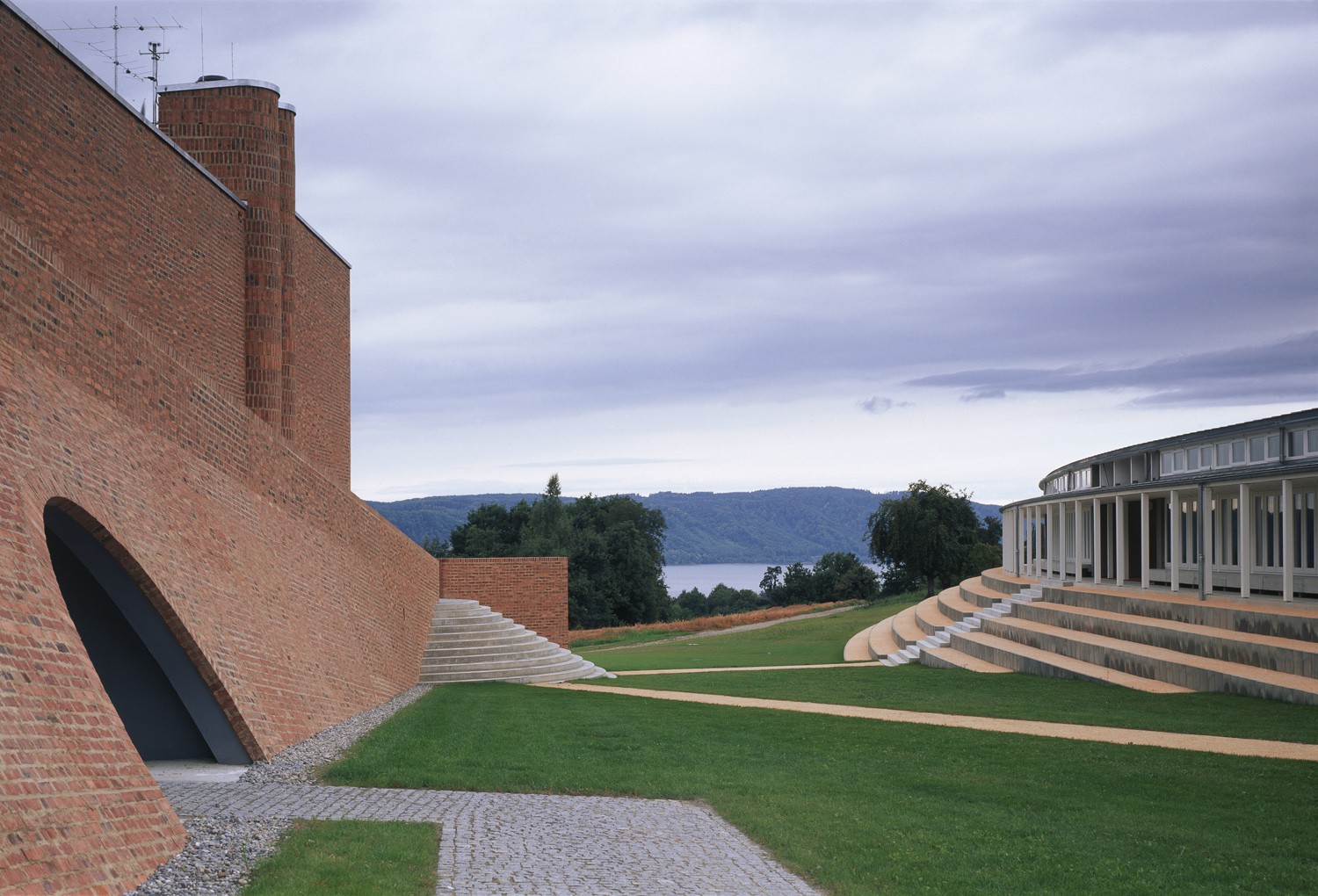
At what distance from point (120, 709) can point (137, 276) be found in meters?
6.27

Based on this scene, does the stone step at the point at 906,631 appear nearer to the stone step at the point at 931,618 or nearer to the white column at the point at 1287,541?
the stone step at the point at 931,618

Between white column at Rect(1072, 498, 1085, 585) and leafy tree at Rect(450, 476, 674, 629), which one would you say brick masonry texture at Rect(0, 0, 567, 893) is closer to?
white column at Rect(1072, 498, 1085, 585)

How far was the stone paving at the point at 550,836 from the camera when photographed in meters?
7.16

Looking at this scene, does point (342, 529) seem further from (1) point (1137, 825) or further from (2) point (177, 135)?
(1) point (1137, 825)

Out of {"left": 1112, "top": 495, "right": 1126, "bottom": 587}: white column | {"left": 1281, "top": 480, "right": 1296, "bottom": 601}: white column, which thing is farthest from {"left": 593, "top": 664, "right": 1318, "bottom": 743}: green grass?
{"left": 1112, "top": 495, "right": 1126, "bottom": 587}: white column

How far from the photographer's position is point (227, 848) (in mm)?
7566

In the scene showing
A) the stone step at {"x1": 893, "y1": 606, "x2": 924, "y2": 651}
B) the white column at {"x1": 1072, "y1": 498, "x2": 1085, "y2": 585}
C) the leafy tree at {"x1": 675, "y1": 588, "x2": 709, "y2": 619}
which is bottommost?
the leafy tree at {"x1": 675, "y1": 588, "x2": 709, "y2": 619}

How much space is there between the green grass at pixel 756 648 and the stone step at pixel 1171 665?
726 centimetres

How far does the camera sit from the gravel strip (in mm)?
6609

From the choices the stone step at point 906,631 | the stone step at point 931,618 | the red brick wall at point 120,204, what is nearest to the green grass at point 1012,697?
the stone step at point 906,631

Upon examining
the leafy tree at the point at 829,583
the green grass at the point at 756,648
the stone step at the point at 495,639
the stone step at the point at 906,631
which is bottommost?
the leafy tree at the point at 829,583

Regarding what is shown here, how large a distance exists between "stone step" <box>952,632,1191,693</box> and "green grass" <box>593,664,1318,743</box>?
0.27 metres

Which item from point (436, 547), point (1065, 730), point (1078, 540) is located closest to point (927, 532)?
point (1078, 540)

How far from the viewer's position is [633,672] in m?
26.4
